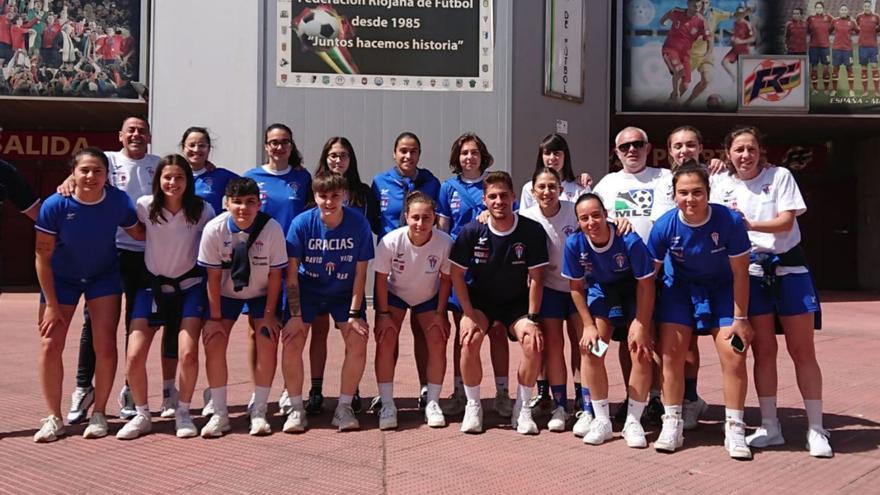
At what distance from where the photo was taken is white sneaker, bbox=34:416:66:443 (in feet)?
15.3

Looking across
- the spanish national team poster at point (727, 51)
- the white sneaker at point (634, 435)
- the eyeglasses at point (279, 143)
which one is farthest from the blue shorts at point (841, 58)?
the eyeglasses at point (279, 143)

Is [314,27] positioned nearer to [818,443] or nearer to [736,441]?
[736,441]

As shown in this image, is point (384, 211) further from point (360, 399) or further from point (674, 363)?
point (674, 363)

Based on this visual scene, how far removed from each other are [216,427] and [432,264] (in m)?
1.76

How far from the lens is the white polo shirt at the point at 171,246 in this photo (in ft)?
16.4

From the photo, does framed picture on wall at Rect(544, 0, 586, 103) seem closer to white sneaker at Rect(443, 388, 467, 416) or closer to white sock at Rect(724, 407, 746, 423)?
white sneaker at Rect(443, 388, 467, 416)

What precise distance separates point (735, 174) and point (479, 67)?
7.82 meters

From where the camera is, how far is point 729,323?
180 inches

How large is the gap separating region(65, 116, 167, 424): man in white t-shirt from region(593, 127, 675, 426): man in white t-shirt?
313cm

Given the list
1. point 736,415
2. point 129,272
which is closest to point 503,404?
point 736,415

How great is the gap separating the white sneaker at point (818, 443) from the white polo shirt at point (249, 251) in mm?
3436

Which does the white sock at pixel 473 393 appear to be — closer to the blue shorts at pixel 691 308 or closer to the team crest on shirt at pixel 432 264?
the team crest on shirt at pixel 432 264

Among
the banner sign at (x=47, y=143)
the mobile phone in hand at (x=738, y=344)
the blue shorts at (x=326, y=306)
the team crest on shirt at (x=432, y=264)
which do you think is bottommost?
the mobile phone in hand at (x=738, y=344)

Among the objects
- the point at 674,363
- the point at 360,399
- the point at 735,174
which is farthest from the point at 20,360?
the point at 735,174
